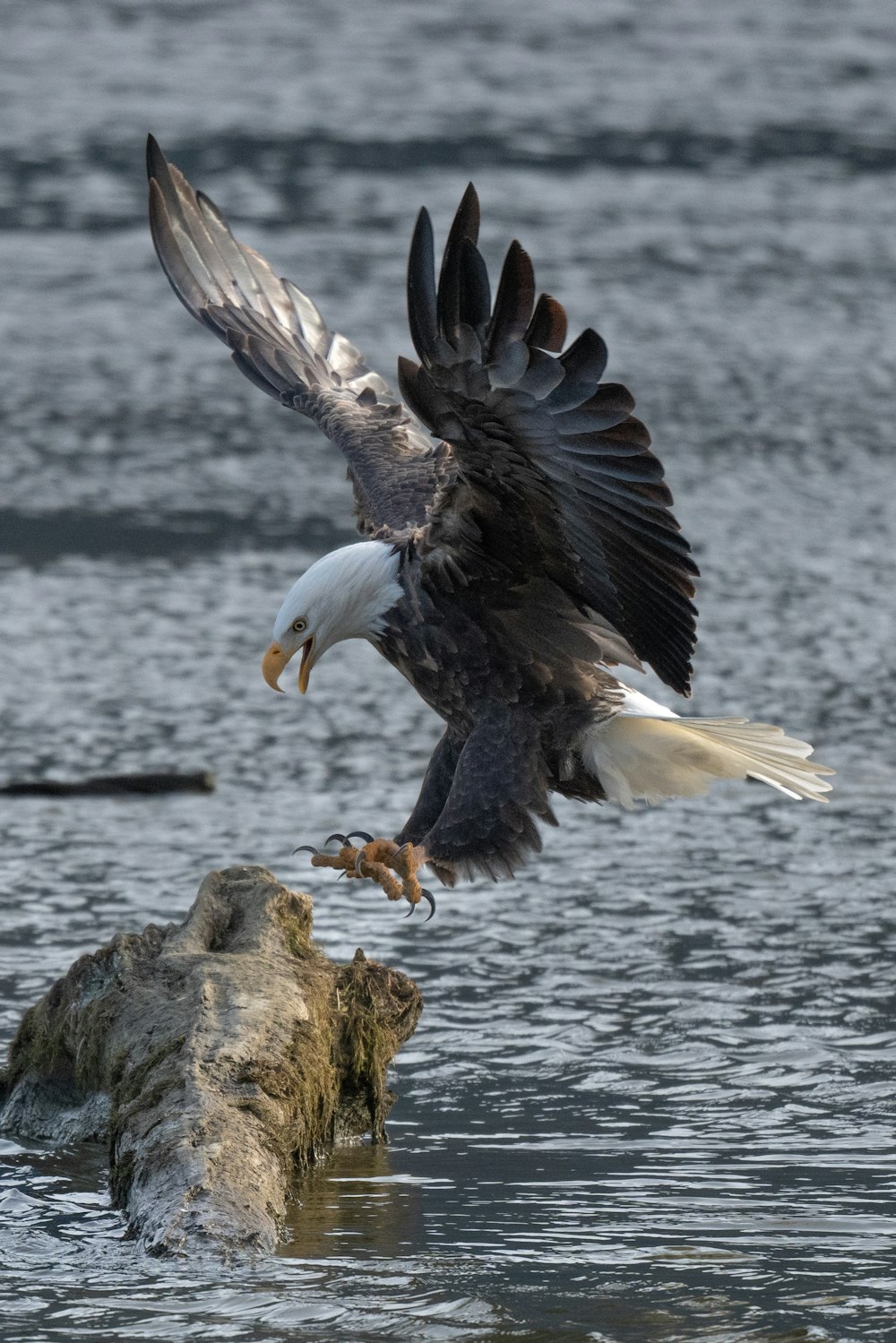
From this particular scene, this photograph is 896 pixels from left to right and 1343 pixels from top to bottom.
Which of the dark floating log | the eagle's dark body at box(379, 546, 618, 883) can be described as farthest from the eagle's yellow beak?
the dark floating log

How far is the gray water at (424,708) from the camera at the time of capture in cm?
367

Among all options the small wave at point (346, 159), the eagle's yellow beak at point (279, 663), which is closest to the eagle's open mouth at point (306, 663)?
the eagle's yellow beak at point (279, 663)

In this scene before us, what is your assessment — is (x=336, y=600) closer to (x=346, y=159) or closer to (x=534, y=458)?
(x=534, y=458)

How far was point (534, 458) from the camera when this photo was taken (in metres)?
3.94

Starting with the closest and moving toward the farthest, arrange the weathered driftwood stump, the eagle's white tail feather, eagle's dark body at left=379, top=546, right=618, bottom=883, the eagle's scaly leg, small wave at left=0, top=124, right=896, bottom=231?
the weathered driftwood stump
the eagle's scaly leg
eagle's dark body at left=379, top=546, right=618, bottom=883
the eagle's white tail feather
small wave at left=0, top=124, right=896, bottom=231

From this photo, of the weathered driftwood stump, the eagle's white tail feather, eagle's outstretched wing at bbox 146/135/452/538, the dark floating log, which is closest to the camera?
the weathered driftwood stump

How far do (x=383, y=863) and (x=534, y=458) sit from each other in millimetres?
913

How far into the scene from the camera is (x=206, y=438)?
8805 millimetres

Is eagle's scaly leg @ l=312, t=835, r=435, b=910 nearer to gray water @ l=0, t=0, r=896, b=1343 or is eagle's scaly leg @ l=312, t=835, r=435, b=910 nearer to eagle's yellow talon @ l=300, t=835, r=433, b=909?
eagle's yellow talon @ l=300, t=835, r=433, b=909

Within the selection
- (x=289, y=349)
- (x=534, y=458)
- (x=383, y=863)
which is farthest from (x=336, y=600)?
(x=289, y=349)

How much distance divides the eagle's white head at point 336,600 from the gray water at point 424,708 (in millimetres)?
868

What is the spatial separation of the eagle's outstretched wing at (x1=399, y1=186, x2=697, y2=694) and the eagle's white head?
0.12 m

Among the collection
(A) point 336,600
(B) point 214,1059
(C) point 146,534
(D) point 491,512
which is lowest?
(B) point 214,1059

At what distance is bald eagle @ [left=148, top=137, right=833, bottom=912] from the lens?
12.4 feet
